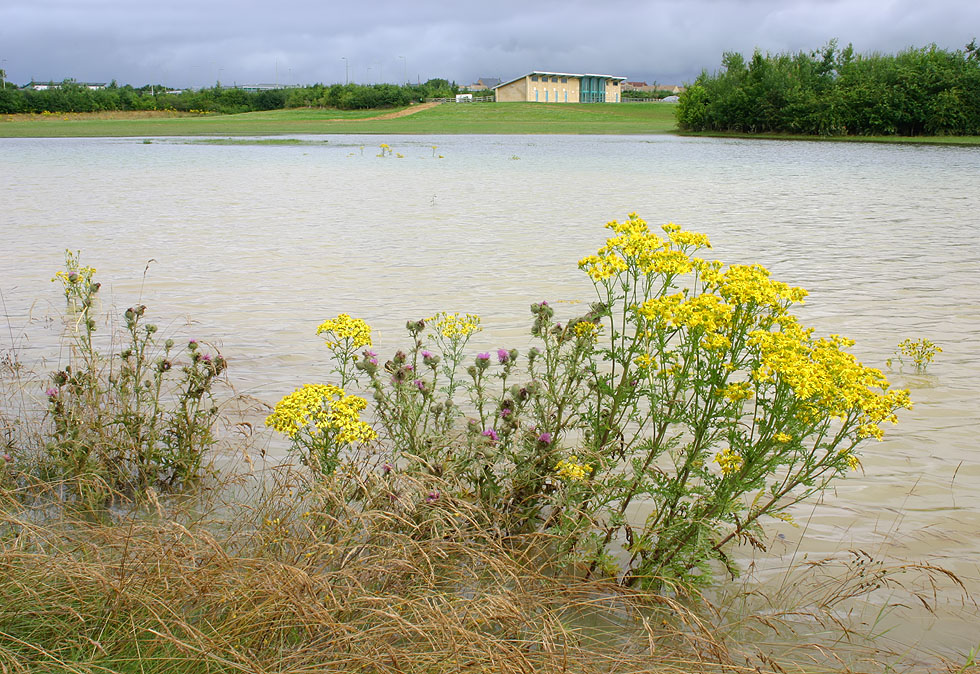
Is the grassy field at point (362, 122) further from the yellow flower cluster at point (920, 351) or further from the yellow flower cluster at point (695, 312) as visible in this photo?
the yellow flower cluster at point (695, 312)

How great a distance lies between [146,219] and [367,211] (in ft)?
12.6

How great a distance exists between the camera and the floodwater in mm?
4164

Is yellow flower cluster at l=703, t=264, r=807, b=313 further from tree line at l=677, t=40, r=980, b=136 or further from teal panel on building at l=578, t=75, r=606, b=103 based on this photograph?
teal panel on building at l=578, t=75, r=606, b=103

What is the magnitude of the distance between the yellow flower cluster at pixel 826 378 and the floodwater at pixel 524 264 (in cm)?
92

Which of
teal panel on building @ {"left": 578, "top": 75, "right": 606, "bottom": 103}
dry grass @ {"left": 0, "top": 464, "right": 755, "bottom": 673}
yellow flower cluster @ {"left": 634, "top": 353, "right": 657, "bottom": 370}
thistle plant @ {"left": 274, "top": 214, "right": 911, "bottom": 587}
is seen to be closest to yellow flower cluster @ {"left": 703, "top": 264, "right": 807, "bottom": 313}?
thistle plant @ {"left": 274, "top": 214, "right": 911, "bottom": 587}

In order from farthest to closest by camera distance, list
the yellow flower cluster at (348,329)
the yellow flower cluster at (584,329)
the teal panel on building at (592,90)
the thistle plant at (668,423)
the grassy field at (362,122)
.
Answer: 1. the teal panel on building at (592,90)
2. the grassy field at (362,122)
3. the yellow flower cluster at (584,329)
4. the yellow flower cluster at (348,329)
5. the thistle plant at (668,423)

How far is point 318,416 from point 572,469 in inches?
41.8

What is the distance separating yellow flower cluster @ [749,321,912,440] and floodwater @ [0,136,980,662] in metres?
0.92

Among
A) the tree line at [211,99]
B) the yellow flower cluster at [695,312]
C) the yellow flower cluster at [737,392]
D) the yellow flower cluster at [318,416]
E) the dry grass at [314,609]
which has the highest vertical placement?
the tree line at [211,99]

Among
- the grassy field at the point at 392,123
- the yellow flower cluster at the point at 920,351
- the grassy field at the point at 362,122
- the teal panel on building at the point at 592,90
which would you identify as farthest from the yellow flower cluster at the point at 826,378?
the teal panel on building at the point at 592,90

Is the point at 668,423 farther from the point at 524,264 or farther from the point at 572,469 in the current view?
the point at 524,264

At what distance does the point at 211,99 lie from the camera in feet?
315

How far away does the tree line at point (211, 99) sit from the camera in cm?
7981

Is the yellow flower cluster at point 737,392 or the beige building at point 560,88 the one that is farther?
the beige building at point 560,88
